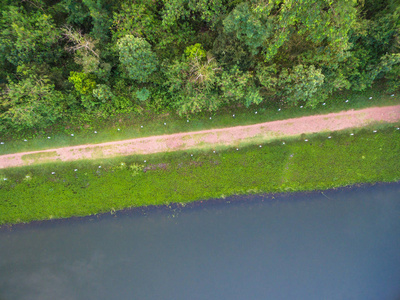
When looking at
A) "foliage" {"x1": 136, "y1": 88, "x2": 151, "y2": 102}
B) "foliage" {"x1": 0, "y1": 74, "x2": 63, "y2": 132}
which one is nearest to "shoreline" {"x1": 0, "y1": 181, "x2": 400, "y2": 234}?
"foliage" {"x1": 0, "y1": 74, "x2": 63, "y2": 132}

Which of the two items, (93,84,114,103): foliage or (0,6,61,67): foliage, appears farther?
(93,84,114,103): foliage

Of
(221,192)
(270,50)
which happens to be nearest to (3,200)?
(221,192)

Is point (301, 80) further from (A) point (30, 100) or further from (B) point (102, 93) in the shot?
(A) point (30, 100)

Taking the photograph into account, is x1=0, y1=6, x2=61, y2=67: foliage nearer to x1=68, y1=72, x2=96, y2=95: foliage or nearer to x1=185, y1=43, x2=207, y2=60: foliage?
x1=68, y1=72, x2=96, y2=95: foliage

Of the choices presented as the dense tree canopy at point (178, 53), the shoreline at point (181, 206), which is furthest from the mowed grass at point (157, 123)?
the shoreline at point (181, 206)

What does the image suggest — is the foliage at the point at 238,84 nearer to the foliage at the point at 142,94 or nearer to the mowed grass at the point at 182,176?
the mowed grass at the point at 182,176
